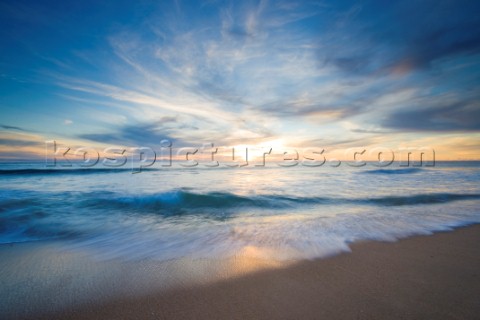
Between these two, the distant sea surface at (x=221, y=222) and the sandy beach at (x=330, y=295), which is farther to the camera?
the distant sea surface at (x=221, y=222)

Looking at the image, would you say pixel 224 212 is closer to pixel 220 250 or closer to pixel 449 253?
pixel 220 250

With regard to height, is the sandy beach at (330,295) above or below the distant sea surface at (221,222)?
above

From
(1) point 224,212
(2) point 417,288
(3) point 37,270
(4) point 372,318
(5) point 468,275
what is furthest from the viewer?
(1) point 224,212

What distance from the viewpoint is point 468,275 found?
3.05 meters

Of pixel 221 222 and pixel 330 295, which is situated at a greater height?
pixel 330 295

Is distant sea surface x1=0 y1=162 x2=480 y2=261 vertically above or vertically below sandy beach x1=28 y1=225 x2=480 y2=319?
below

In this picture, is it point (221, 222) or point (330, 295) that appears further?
point (221, 222)

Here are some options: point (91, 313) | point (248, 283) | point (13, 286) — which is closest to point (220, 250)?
point (248, 283)

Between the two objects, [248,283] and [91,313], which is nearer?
[91,313]

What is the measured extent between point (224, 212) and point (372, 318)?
5.86 metres

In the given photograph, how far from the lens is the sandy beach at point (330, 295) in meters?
2.27

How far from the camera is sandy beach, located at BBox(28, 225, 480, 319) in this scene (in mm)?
2273

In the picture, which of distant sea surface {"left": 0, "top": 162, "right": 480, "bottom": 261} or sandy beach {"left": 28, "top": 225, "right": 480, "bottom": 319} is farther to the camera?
distant sea surface {"left": 0, "top": 162, "right": 480, "bottom": 261}

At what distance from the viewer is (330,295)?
258cm
